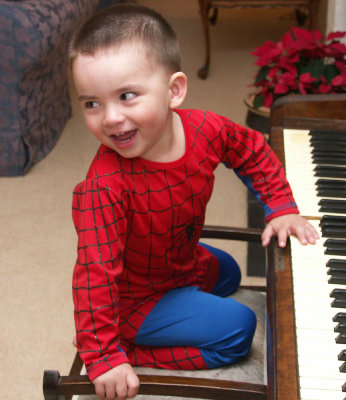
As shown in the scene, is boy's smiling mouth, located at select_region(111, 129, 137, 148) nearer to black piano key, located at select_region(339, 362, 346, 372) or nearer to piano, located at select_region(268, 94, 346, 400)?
piano, located at select_region(268, 94, 346, 400)

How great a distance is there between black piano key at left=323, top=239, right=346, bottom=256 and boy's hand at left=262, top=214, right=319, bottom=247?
29 millimetres

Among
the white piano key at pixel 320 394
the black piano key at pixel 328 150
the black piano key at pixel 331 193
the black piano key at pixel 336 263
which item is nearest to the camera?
the white piano key at pixel 320 394

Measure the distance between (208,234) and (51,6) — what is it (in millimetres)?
1986

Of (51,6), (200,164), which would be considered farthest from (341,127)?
(51,6)

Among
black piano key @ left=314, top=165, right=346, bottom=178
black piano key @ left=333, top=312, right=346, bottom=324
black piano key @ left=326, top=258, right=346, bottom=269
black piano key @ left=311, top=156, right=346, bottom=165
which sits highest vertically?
black piano key @ left=311, top=156, right=346, bottom=165

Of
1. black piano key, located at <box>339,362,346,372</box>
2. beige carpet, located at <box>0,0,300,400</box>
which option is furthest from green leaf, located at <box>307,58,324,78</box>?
black piano key, located at <box>339,362,346,372</box>

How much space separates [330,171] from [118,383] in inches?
25.2

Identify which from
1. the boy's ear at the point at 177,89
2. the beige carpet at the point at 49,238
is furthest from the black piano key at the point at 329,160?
the beige carpet at the point at 49,238

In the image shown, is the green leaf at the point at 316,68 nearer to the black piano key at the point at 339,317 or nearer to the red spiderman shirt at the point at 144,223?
the red spiderman shirt at the point at 144,223

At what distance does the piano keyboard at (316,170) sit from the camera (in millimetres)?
1276

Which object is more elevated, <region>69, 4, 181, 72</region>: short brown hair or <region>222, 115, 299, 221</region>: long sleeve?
<region>69, 4, 181, 72</region>: short brown hair

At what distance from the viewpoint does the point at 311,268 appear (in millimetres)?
1084

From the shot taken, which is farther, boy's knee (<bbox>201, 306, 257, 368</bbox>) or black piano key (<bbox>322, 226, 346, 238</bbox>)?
boy's knee (<bbox>201, 306, 257, 368</bbox>)

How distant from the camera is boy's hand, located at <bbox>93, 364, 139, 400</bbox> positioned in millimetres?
1097
